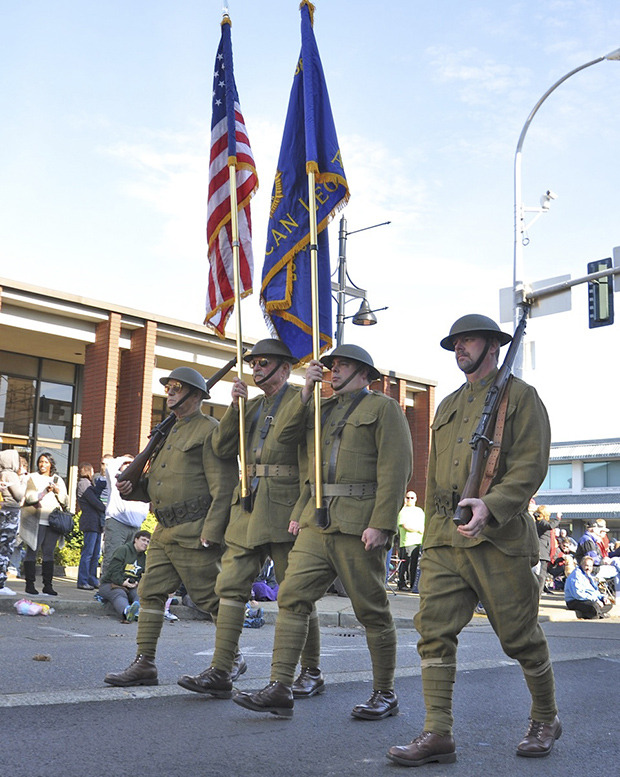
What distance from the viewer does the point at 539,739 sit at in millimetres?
4598

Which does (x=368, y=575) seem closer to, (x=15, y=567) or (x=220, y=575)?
(x=220, y=575)

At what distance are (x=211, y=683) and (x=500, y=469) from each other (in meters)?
2.23

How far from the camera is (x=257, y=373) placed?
6281 millimetres

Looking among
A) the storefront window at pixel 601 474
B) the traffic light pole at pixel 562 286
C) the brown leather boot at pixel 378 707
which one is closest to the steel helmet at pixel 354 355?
the brown leather boot at pixel 378 707

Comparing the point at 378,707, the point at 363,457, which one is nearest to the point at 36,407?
the point at 363,457

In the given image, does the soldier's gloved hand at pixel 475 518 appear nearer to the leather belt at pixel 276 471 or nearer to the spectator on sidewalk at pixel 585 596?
the leather belt at pixel 276 471

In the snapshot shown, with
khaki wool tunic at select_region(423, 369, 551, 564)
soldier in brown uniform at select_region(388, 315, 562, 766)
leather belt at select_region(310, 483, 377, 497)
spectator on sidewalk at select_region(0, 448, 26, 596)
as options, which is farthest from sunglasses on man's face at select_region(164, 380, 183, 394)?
spectator on sidewalk at select_region(0, 448, 26, 596)

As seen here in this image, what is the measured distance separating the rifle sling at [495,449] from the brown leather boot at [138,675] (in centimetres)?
267

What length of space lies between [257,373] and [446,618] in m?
2.34

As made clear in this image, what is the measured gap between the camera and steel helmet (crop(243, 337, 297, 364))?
20.5 ft

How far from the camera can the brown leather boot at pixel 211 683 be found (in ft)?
18.1

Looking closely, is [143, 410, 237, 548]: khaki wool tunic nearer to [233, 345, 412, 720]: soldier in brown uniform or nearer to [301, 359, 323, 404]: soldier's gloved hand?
[233, 345, 412, 720]: soldier in brown uniform

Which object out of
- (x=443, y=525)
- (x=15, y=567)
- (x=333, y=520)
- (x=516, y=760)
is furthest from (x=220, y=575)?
(x=15, y=567)

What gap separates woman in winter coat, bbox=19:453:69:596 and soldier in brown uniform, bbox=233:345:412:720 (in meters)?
7.49
